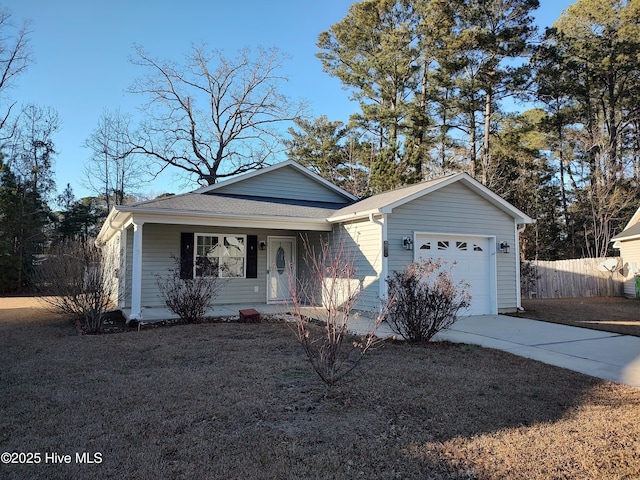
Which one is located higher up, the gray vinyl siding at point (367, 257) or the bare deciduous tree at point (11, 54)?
the bare deciduous tree at point (11, 54)

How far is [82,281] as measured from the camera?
8.25 metres

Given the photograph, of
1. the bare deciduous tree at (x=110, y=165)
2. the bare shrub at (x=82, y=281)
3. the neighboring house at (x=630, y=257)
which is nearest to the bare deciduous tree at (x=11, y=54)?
the bare deciduous tree at (x=110, y=165)

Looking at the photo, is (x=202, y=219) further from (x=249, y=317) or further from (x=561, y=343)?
(x=561, y=343)

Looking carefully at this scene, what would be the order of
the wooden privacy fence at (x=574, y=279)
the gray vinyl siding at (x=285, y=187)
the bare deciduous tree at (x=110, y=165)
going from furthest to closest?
the bare deciduous tree at (x=110, y=165) < the wooden privacy fence at (x=574, y=279) < the gray vinyl siding at (x=285, y=187)

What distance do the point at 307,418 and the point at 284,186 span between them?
36.1 ft

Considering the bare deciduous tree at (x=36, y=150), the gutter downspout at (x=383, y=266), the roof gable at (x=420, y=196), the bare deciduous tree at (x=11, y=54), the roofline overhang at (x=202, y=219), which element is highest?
the bare deciduous tree at (x=11, y=54)

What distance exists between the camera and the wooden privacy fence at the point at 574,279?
16350 millimetres

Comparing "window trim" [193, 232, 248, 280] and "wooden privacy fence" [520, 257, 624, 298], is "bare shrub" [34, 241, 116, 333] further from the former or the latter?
"wooden privacy fence" [520, 257, 624, 298]

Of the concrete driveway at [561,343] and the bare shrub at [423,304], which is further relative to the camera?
the bare shrub at [423,304]

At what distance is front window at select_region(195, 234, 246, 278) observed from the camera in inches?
442

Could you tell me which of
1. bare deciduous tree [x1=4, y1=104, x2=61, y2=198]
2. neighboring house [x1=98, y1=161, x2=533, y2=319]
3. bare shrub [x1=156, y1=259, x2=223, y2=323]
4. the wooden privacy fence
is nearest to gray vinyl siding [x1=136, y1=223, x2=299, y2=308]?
neighboring house [x1=98, y1=161, x2=533, y2=319]

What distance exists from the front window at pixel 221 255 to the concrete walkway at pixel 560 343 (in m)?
5.05

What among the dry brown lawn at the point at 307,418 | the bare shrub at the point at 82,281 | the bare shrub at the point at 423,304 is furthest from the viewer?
the bare shrub at the point at 82,281

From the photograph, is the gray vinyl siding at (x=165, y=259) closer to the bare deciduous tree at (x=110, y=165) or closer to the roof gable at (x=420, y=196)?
the roof gable at (x=420, y=196)
